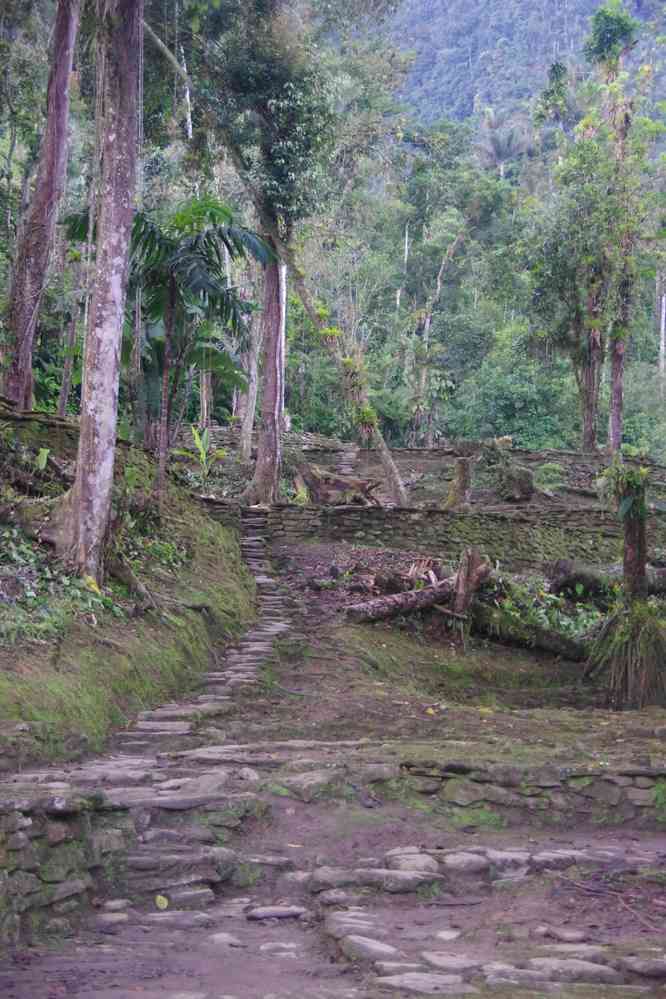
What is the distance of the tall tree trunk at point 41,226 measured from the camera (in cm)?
1162

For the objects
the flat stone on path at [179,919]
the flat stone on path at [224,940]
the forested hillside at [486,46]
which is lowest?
the flat stone on path at [179,919]

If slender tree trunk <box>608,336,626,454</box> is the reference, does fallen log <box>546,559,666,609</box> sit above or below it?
below

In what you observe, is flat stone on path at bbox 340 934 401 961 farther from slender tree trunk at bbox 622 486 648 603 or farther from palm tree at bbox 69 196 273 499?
palm tree at bbox 69 196 273 499

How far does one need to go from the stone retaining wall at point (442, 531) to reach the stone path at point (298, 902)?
32.2 ft

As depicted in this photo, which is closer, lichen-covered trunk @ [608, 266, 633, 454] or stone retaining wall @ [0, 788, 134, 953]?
stone retaining wall @ [0, 788, 134, 953]

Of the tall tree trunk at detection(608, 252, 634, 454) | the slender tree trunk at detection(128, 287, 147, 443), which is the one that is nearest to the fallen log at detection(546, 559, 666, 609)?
the slender tree trunk at detection(128, 287, 147, 443)

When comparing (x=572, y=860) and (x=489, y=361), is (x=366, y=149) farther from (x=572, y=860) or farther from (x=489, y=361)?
(x=572, y=860)

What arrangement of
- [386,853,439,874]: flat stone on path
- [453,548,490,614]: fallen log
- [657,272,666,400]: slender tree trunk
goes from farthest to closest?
[657,272,666,400]: slender tree trunk, [453,548,490,614]: fallen log, [386,853,439,874]: flat stone on path

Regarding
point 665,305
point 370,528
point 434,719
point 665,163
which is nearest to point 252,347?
point 370,528

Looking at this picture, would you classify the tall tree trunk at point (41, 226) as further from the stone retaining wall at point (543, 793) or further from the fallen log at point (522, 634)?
the stone retaining wall at point (543, 793)

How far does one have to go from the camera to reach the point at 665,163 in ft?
74.2

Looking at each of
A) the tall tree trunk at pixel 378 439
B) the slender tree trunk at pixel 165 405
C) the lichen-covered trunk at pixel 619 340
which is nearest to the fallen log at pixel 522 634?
the slender tree trunk at pixel 165 405

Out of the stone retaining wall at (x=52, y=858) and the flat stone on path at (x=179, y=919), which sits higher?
the stone retaining wall at (x=52, y=858)

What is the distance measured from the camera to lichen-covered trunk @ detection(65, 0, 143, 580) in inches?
301
